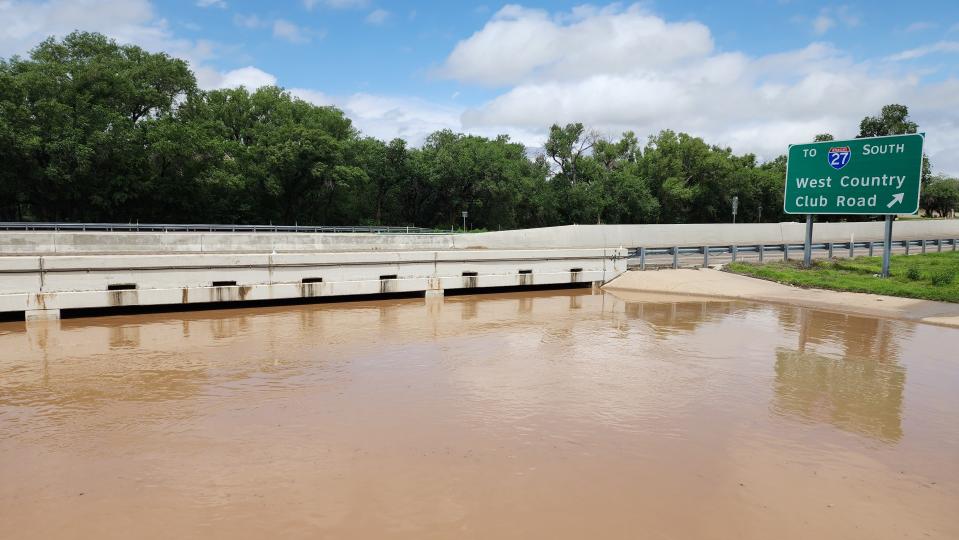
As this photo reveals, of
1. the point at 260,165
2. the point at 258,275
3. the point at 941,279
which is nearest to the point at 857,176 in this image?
the point at 941,279

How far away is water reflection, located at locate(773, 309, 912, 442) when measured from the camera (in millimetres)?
9828

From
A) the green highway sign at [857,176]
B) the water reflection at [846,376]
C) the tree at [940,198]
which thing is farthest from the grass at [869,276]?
the tree at [940,198]

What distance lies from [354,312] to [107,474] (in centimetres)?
1263

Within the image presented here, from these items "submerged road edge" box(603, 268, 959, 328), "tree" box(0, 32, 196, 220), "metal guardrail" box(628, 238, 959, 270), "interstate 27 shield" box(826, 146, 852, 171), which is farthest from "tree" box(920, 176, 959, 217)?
"tree" box(0, 32, 196, 220)

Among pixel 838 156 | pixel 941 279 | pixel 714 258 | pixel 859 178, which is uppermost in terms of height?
pixel 838 156

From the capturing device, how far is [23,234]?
810 inches

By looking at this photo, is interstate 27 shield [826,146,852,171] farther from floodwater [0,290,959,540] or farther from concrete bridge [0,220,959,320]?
floodwater [0,290,959,540]

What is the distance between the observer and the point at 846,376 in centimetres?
1249

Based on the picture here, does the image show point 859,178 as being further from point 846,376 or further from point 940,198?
point 940,198

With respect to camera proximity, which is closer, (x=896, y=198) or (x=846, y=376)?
(x=846, y=376)

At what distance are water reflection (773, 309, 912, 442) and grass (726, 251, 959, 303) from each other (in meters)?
4.63

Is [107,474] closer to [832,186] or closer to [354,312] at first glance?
[354,312]

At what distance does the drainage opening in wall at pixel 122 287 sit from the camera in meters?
18.0

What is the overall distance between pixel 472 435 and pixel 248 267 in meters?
13.7
